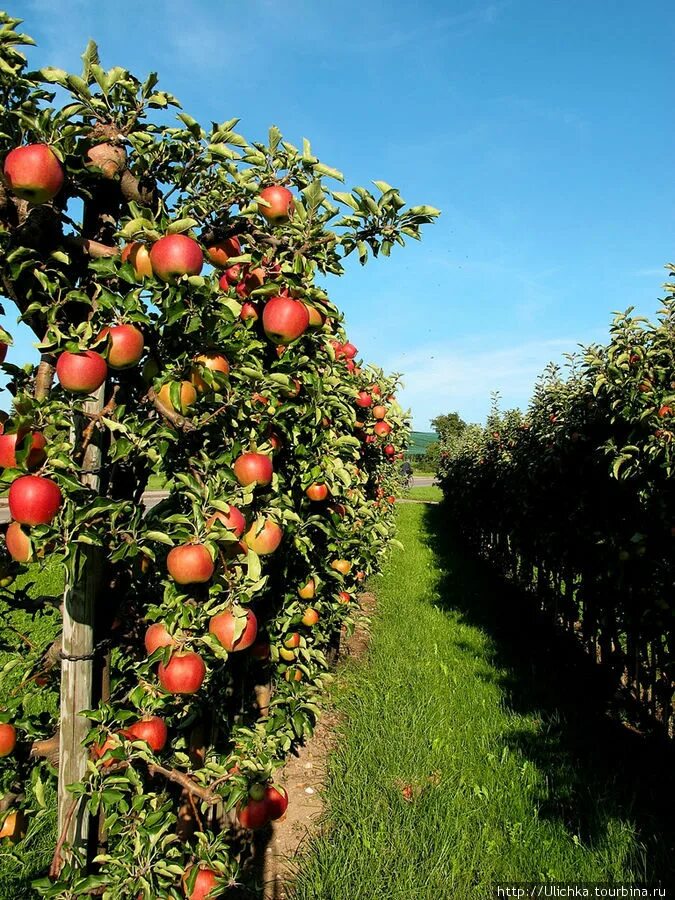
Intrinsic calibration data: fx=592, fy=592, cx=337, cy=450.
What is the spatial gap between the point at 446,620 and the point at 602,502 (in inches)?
114

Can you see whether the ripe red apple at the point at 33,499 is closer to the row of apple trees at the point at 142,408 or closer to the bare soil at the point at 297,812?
the row of apple trees at the point at 142,408

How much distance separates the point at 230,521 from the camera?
155 cm

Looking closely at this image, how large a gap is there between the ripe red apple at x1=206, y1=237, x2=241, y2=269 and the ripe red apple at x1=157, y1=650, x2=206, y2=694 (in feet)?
3.47

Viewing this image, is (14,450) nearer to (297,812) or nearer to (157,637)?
(157,637)

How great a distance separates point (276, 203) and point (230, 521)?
0.89m

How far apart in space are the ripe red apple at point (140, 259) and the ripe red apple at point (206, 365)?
24cm

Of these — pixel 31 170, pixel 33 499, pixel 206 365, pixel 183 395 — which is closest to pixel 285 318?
pixel 206 365

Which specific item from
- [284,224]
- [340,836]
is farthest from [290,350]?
[340,836]

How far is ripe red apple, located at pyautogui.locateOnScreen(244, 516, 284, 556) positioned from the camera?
177 cm

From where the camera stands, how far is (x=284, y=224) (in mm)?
1690

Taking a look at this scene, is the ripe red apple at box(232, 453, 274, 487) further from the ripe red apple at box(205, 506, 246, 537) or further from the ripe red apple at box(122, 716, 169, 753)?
the ripe red apple at box(122, 716, 169, 753)

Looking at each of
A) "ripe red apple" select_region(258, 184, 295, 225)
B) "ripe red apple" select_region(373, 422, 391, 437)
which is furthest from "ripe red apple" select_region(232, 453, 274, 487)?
"ripe red apple" select_region(373, 422, 391, 437)

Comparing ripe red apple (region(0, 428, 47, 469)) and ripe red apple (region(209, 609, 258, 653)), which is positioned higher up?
ripe red apple (region(0, 428, 47, 469))

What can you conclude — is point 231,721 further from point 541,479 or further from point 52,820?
point 541,479
